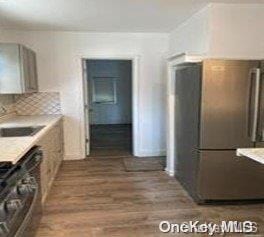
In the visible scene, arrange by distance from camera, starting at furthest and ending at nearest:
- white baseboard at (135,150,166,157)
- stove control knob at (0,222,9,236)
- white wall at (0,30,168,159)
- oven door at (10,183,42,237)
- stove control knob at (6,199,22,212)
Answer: white baseboard at (135,150,166,157) < white wall at (0,30,168,159) < oven door at (10,183,42,237) < stove control knob at (6,199,22,212) < stove control knob at (0,222,9,236)

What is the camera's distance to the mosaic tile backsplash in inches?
200

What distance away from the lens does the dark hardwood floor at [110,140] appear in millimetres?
5852

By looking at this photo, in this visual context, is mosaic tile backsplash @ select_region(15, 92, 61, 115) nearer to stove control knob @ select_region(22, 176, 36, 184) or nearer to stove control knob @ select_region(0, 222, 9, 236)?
stove control knob @ select_region(22, 176, 36, 184)

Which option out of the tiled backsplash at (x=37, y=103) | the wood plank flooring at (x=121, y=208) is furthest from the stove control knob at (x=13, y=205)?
the tiled backsplash at (x=37, y=103)

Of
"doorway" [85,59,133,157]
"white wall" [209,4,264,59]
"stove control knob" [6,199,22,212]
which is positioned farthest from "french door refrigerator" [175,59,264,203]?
"doorway" [85,59,133,157]

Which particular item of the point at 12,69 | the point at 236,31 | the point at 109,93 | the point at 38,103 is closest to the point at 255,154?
the point at 236,31

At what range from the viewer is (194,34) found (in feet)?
13.0

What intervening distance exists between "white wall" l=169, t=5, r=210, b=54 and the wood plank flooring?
194 centimetres

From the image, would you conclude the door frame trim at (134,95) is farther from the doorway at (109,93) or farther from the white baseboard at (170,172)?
the doorway at (109,93)

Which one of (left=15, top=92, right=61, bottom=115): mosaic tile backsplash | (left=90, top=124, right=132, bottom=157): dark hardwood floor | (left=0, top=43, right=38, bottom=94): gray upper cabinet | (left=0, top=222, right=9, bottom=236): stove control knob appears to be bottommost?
(left=90, top=124, right=132, bottom=157): dark hardwood floor

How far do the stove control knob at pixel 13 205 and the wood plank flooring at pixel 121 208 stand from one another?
105 centimetres

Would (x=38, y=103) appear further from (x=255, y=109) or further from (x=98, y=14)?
(x=255, y=109)

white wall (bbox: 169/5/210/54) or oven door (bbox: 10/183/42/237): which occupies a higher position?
white wall (bbox: 169/5/210/54)

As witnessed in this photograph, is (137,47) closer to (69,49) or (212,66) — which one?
(69,49)
